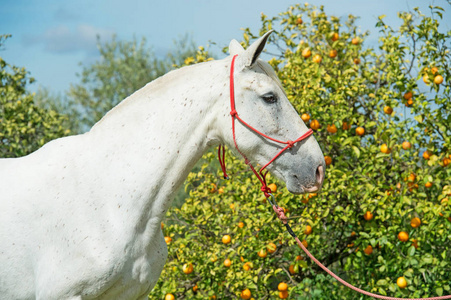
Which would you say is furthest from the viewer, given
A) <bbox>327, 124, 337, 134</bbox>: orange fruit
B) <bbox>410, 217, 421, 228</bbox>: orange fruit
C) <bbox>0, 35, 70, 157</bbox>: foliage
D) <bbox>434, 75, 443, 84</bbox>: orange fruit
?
<bbox>0, 35, 70, 157</bbox>: foliage

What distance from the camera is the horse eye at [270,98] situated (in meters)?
2.52

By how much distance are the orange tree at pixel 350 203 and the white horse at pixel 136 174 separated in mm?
1727

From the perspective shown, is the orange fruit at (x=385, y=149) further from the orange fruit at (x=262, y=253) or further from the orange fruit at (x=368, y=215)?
the orange fruit at (x=262, y=253)

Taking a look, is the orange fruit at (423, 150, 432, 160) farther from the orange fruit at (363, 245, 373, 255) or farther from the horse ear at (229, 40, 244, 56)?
the horse ear at (229, 40, 244, 56)

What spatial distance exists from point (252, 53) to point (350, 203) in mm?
2495

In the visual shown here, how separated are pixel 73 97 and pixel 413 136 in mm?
11182

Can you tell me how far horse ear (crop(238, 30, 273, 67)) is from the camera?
248 centimetres

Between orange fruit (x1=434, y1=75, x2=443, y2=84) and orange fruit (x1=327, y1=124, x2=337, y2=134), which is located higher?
orange fruit (x1=434, y1=75, x2=443, y2=84)

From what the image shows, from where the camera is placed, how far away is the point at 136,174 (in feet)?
8.16

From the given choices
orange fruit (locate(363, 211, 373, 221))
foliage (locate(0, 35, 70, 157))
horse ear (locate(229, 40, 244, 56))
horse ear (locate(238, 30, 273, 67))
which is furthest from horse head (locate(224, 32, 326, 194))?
foliage (locate(0, 35, 70, 157))

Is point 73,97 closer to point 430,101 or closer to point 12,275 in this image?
point 430,101

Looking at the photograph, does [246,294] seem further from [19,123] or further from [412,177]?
[19,123]

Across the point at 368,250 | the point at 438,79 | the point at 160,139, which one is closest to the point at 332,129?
the point at 438,79

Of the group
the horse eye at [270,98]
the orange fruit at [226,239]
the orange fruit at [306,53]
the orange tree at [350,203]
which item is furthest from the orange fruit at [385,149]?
the horse eye at [270,98]
